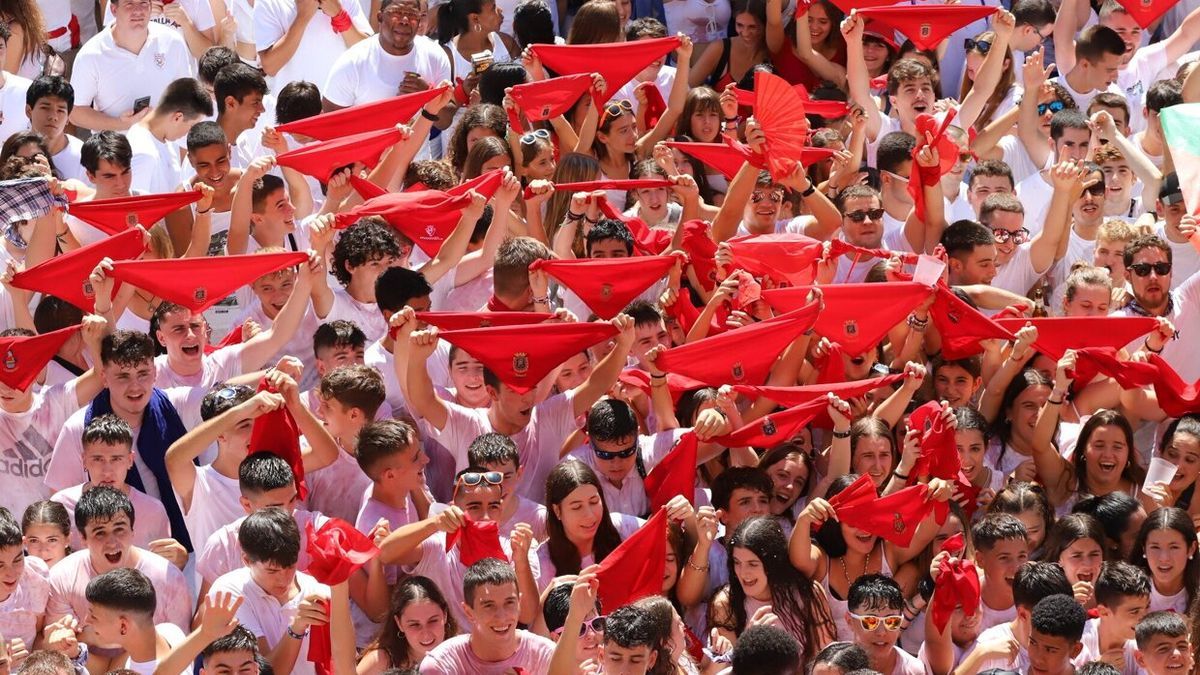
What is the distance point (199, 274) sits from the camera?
414 inches

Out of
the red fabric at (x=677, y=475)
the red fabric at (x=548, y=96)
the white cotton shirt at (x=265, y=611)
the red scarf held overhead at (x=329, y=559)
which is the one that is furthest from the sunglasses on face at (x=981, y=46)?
the white cotton shirt at (x=265, y=611)

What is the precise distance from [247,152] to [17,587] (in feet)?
12.7

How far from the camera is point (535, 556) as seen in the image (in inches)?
368

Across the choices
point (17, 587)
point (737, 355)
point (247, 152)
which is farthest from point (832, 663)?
point (247, 152)

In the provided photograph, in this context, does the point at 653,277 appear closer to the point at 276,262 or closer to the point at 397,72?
the point at 276,262

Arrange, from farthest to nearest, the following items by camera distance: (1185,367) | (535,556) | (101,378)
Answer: (1185,367), (101,378), (535,556)

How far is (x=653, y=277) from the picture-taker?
1080cm

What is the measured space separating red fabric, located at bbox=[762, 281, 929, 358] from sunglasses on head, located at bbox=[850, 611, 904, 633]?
5.68 ft

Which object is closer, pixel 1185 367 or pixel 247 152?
pixel 1185 367

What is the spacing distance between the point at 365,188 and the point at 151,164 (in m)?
1.25

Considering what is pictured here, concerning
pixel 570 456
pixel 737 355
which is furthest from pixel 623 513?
pixel 737 355

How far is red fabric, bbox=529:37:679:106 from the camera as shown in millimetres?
12562

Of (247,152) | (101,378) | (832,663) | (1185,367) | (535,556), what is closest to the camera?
(832,663)

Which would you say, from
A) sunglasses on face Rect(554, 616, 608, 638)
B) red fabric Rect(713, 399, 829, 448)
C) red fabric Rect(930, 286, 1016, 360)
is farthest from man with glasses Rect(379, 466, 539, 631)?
red fabric Rect(930, 286, 1016, 360)
